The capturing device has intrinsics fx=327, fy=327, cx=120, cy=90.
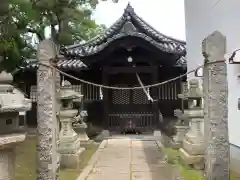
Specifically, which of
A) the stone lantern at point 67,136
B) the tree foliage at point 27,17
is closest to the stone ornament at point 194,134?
the stone lantern at point 67,136

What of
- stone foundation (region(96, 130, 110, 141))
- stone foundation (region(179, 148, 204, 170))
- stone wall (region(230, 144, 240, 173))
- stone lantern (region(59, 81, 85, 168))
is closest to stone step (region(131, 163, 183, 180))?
stone foundation (region(179, 148, 204, 170))

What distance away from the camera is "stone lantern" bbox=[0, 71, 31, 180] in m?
3.97

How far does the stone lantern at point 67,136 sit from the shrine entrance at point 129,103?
6.44m

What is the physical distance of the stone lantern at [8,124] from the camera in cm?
397

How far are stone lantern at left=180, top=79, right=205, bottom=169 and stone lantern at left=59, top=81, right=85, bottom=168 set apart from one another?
2866 millimetres

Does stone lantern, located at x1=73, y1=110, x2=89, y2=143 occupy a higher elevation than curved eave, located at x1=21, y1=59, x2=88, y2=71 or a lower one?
lower

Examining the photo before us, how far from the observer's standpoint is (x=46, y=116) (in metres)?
5.19

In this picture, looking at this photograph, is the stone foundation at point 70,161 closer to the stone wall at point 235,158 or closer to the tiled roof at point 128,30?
the stone wall at point 235,158

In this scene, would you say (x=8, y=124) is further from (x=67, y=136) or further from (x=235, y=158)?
(x=235, y=158)

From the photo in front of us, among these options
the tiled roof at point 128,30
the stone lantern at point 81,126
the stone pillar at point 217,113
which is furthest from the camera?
the tiled roof at point 128,30

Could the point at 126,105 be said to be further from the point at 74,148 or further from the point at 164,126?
the point at 74,148

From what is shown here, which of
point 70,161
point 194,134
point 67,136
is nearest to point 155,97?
point 194,134

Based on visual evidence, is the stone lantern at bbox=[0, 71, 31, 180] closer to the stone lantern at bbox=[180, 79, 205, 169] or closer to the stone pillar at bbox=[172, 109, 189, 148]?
the stone lantern at bbox=[180, 79, 205, 169]

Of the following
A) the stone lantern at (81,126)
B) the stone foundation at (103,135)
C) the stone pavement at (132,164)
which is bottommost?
the stone pavement at (132,164)
